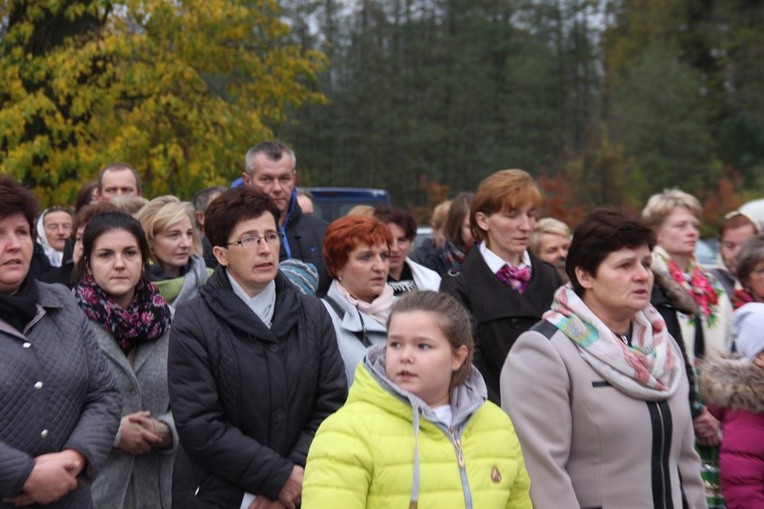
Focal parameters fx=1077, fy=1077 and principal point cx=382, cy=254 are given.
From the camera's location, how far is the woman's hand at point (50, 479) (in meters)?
4.11

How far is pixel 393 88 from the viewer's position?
41.3 meters

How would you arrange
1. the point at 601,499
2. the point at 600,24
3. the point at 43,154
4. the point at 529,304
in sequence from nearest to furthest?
the point at 601,499
the point at 529,304
the point at 43,154
the point at 600,24

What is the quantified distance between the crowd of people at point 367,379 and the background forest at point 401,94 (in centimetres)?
821

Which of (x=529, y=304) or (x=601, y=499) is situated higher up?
(x=529, y=304)

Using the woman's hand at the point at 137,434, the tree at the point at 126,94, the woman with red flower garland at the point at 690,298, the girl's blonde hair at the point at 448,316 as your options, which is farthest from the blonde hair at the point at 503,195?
the tree at the point at 126,94

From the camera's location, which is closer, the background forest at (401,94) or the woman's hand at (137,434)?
the woman's hand at (137,434)

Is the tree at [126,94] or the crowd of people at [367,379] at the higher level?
the tree at [126,94]

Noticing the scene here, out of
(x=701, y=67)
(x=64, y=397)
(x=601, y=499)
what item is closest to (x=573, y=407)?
(x=601, y=499)

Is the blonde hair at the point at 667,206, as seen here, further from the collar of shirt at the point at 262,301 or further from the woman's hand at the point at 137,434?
the woman's hand at the point at 137,434

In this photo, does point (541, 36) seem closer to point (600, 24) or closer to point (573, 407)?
point (600, 24)

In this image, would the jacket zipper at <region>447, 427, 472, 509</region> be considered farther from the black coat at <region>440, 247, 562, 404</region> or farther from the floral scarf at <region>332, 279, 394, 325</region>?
the floral scarf at <region>332, 279, 394, 325</region>

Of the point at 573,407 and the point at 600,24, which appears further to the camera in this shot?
the point at 600,24

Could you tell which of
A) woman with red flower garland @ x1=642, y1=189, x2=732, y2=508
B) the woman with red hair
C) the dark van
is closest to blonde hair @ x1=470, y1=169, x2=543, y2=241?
the woman with red hair

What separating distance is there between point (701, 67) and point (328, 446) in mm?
52702
